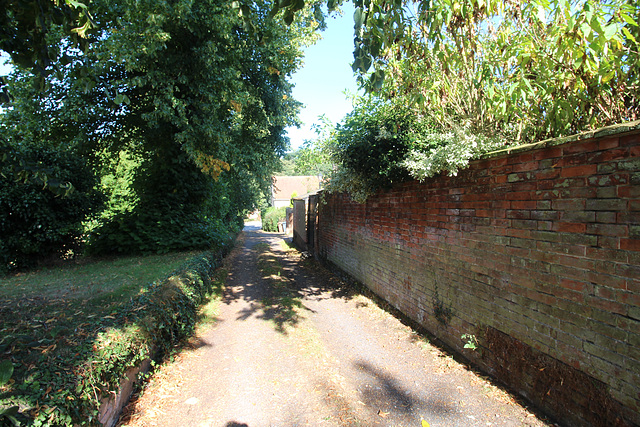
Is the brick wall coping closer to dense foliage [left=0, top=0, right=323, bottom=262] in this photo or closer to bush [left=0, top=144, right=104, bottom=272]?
dense foliage [left=0, top=0, right=323, bottom=262]

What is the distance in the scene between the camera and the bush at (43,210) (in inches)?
299

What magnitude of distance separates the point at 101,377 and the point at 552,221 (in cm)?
373

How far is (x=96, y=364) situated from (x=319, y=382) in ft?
7.02

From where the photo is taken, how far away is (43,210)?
7.88 meters

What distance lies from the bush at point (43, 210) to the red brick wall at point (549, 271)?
747cm

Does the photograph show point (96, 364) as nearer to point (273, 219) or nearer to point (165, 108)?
point (165, 108)

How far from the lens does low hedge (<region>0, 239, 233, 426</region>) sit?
2.01m

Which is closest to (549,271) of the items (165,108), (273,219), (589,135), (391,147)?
(589,135)

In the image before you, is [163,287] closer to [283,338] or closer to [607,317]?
[283,338]

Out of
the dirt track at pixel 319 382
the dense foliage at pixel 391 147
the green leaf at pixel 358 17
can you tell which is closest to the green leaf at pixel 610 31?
the dense foliage at pixel 391 147

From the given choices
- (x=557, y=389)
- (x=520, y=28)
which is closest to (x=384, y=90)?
(x=520, y=28)

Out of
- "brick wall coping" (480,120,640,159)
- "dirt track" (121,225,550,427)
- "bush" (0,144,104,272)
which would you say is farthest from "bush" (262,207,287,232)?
"brick wall coping" (480,120,640,159)

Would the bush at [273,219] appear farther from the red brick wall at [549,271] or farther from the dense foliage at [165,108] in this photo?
the red brick wall at [549,271]

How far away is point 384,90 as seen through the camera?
222 inches
